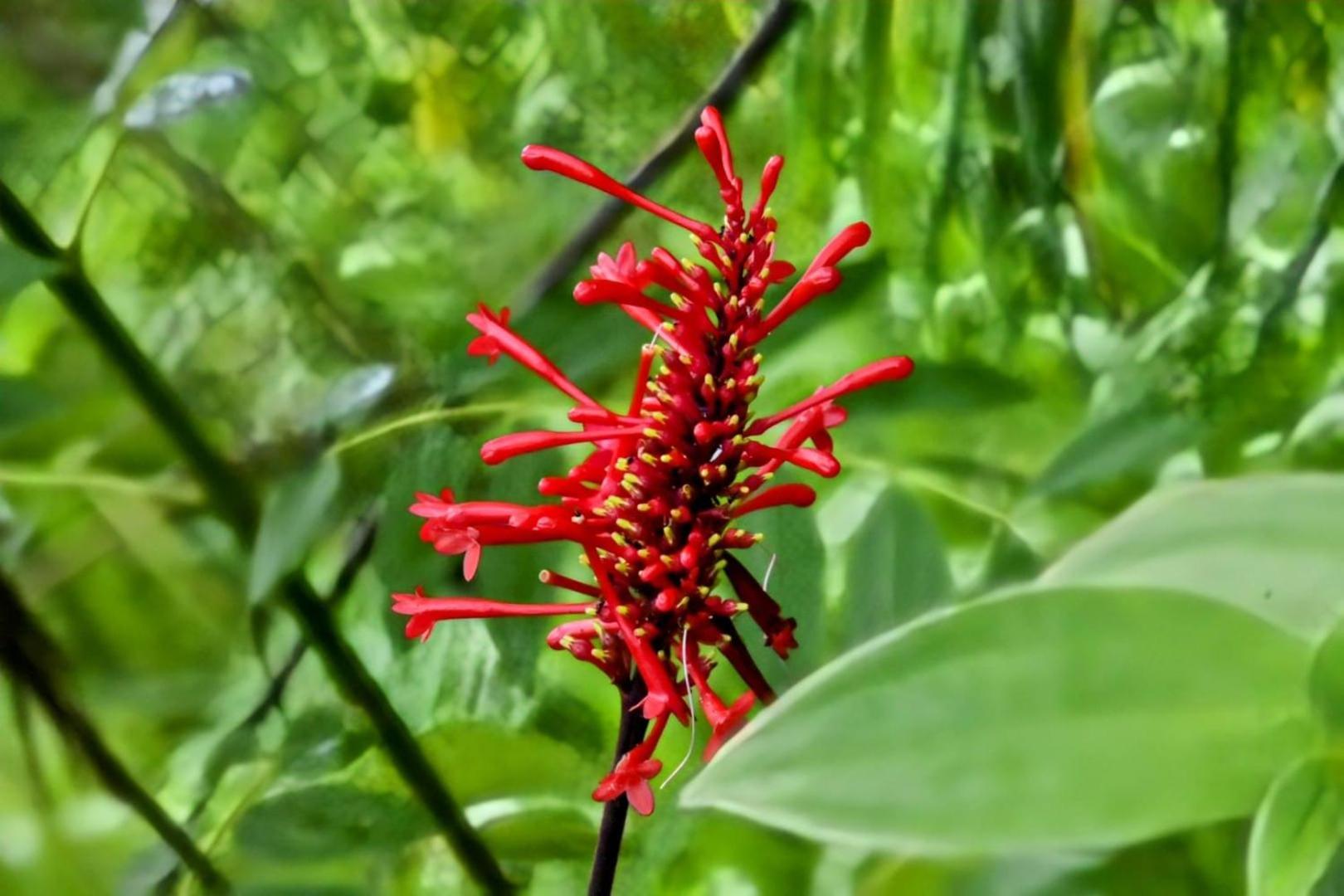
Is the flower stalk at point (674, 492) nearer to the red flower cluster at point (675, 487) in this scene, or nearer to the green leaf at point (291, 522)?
the red flower cluster at point (675, 487)

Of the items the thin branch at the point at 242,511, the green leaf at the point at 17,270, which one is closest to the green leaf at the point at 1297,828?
the thin branch at the point at 242,511

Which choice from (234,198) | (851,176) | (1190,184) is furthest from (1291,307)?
(234,198)

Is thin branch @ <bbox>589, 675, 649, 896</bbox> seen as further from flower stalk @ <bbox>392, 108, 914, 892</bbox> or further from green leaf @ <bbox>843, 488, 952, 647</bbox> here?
green leaf @ <bbox>843, 488, 952, 647</bbox>

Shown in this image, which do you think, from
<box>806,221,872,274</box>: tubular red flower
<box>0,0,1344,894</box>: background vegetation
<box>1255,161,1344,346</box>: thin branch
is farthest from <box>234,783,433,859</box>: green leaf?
<box>1255,161,1344,346</box>: thin branch

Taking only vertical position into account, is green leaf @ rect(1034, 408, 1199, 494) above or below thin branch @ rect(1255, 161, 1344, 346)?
below

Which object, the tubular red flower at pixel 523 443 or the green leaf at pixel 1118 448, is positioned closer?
the tubular red flower at pixel 523 443
